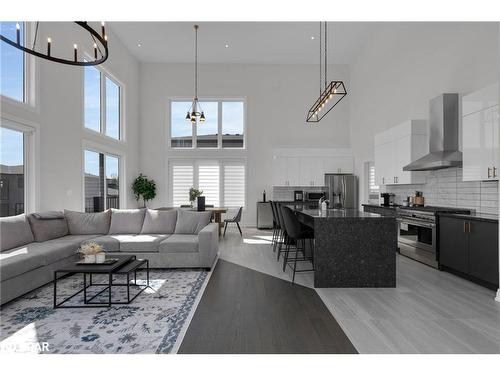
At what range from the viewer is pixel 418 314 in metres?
2.89

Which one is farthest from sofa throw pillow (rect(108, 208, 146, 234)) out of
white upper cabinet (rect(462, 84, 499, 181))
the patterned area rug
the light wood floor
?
white upper cabinet (rect(462, 84, 499, 181))

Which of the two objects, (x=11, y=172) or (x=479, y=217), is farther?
(x=11, y=172)

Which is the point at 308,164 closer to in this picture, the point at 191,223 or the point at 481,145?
the point at 191,223

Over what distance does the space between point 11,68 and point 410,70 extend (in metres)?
7.20

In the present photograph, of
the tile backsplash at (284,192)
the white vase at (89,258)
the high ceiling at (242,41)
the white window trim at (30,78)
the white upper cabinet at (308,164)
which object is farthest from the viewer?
the tile backsplash at (284,192)

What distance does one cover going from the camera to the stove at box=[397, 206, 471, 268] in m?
4.50

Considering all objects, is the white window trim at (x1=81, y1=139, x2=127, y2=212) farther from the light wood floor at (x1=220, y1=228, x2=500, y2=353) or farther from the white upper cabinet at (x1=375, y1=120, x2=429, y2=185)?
the white upper cabinet at (x1=375, y1=120, x2=429, y2=185)

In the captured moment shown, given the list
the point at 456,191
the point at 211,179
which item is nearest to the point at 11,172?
the point at 211,179

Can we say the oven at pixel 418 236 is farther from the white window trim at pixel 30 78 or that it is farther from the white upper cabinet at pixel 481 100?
the white window trim at pixel 30 78

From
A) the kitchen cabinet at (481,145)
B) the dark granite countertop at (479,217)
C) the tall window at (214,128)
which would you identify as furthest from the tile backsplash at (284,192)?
the kitchen cabinet at (481,145)

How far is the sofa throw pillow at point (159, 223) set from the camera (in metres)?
5.19

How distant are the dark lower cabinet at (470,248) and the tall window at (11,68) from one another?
259 inches
